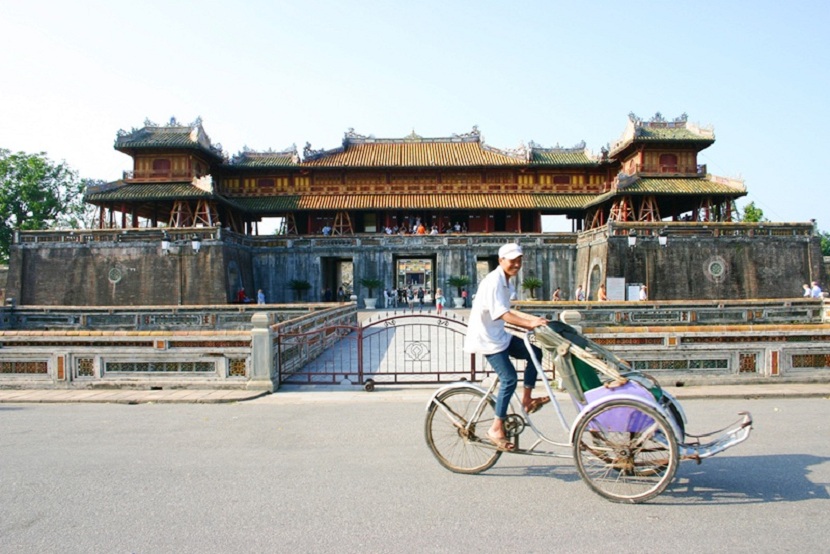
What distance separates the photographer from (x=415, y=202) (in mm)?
33688

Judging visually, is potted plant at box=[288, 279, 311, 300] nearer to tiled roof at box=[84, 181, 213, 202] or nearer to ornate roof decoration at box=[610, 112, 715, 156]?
tiled roof at box=[84, 181, 213, 202]

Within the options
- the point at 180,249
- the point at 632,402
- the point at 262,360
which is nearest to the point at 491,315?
the point at 632,402

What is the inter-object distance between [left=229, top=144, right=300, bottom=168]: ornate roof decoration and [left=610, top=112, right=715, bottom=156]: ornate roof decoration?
62.2 ft

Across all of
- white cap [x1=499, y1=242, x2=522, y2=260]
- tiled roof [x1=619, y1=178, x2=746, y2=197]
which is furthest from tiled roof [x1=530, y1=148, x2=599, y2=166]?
white cap [x1=499, y1=242, x2=522, y2=260]

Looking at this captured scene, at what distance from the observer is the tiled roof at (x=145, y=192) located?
2975 centimetres

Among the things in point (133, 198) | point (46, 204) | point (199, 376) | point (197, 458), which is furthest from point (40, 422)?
point (46, 204)

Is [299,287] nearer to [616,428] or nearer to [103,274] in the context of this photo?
[103,274]

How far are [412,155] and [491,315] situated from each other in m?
32.1

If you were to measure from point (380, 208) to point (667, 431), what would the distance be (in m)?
29.9

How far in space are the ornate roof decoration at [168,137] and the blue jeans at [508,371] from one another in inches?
1190

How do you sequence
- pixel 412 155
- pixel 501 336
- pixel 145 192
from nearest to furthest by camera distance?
1. pixel 501 336
2. pixel 145 192
3. pixel 412 155

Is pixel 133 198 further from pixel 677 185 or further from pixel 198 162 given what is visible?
pixel 677 185

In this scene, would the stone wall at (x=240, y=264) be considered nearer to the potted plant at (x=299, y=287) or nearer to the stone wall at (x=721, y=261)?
the stone wall at (x=721, y=261)

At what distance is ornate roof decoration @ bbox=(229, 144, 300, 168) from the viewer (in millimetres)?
34656
